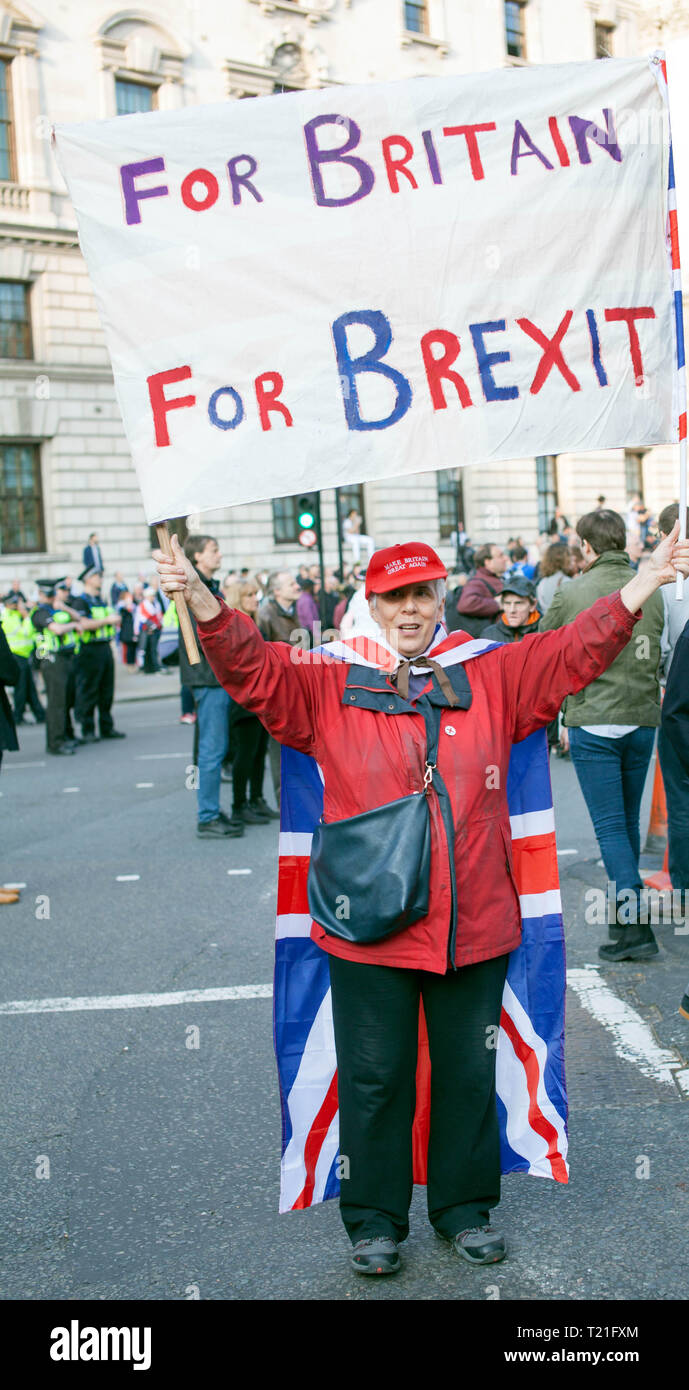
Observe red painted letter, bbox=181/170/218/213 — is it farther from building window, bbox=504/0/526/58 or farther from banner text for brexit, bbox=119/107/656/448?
building window, bbox=504/0/526/58

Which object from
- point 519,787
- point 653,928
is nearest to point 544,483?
point 653,928

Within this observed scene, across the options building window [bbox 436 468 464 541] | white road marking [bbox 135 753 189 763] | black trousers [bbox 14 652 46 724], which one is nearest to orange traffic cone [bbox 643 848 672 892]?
white road marking [bbox 135 753 189 763]

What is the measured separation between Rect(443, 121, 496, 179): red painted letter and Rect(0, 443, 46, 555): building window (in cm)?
2744

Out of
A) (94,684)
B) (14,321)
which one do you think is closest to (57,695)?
(94,684)

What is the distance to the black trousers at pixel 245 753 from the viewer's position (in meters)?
9.67

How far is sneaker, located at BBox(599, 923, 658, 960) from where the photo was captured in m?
5.90

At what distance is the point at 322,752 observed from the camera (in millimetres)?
3471

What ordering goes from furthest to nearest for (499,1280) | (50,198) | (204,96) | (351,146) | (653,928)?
(204,96), (50,198), (653,928), (351,146), (499,1280)

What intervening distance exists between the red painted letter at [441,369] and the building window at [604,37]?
4289 centimetres

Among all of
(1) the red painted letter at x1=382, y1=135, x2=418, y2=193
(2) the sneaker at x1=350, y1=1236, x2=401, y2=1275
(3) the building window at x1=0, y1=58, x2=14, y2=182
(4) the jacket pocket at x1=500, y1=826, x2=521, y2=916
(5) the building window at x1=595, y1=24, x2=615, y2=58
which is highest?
(5) the building window at x1=595, y1=24, x2=615, y2=58

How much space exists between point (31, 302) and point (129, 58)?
618 centimetres

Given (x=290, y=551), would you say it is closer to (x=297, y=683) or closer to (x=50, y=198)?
(x=50, y=198)

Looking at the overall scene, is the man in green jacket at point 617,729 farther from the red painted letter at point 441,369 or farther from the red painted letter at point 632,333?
the red painted letter at point 441,369

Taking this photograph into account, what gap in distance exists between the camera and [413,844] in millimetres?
3271
